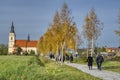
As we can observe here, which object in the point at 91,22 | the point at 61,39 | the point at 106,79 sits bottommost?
the point at 106,79

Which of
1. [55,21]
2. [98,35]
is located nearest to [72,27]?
[55,21]

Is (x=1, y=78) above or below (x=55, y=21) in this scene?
below

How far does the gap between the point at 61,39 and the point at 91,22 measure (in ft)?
69.7

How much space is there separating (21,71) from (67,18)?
3447cm

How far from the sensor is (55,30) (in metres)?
57.8

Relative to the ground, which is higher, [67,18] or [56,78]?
[67,18]

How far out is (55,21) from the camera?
58.5 m

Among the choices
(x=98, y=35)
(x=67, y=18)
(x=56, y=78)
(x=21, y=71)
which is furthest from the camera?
(x=98, y=35)

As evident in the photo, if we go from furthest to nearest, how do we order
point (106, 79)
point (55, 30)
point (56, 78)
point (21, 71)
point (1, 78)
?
point (55, 30)
point (106, 79)
point (21, 71)
point (56, 78)
point (1, 78)

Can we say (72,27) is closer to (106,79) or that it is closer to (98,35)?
(98,35)

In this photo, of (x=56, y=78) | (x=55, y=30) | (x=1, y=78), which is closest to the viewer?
(x=1, y=78)

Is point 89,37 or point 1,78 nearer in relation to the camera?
point 1,78

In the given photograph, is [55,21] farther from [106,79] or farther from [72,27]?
[106,79]

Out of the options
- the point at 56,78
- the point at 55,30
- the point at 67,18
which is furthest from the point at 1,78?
the point at 55,30
